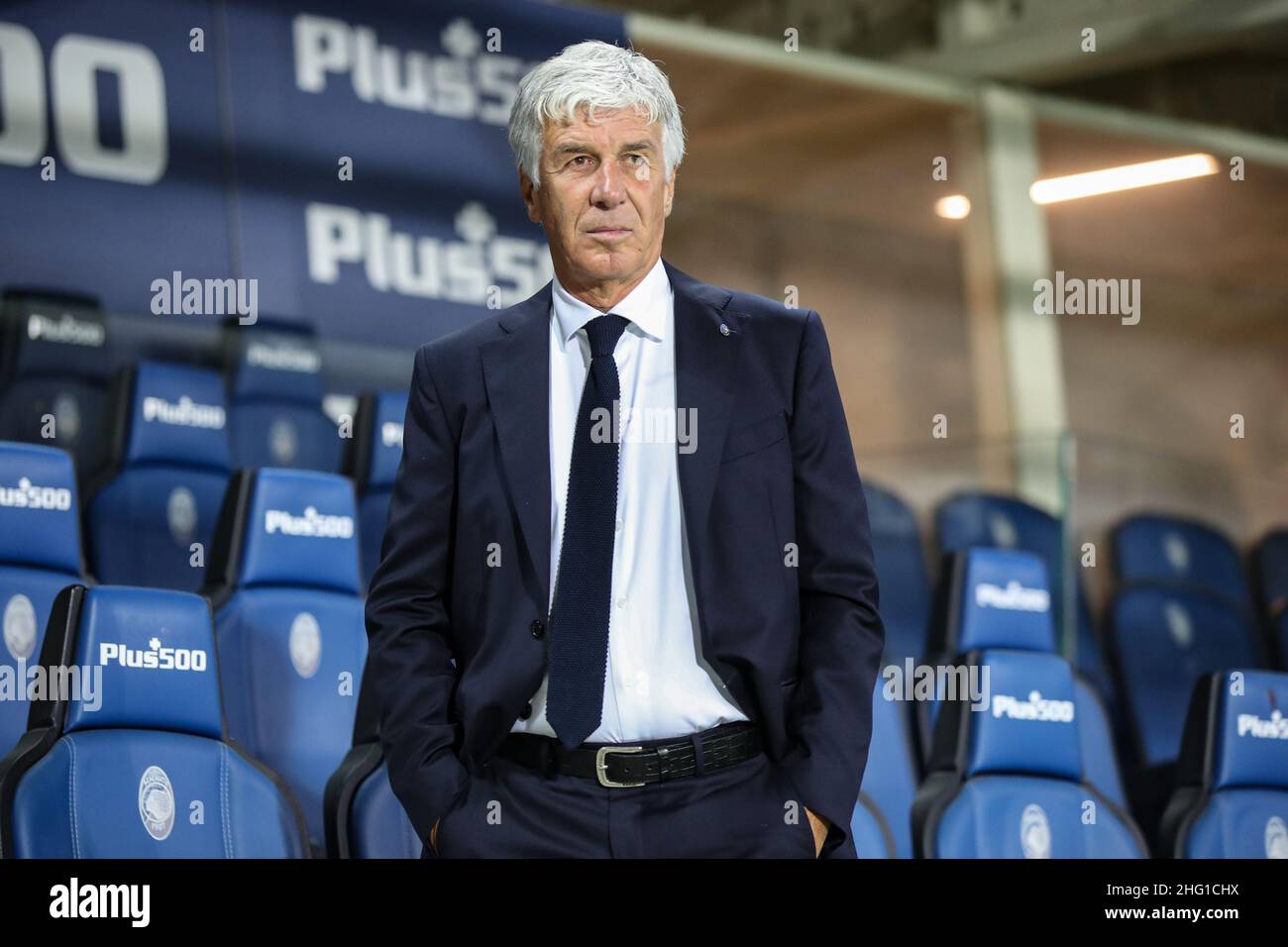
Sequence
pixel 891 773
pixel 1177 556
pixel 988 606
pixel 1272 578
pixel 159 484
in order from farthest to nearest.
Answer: pixel 1272 578
pixel 1177 556
pixel 159 484
pixel 988 606
pixel 891 773

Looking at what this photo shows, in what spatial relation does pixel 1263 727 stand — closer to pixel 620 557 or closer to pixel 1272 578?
pixel 1272 578

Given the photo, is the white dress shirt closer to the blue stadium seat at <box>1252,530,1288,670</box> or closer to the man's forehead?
the man's forehead

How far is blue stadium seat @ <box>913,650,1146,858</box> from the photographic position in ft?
8.99

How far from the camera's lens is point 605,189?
58.6 inches

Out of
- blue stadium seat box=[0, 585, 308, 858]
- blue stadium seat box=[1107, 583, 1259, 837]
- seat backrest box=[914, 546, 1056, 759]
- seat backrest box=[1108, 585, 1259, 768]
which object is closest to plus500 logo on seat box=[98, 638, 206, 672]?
blue stadium seat box=[0, 585, 308, 858]

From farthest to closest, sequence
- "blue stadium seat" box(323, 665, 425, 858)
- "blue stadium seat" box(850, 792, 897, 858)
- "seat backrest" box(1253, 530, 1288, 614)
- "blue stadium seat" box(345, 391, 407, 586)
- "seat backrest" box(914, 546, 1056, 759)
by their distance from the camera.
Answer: "seat backrest" box(1253, 530, 1288, 614), "blue stadium seat" box(345, 391, 407, 586), "seat backrest" box(914, 546, 1056, 759), "blue stadium seat" box(850, 792, 897, 858), "blue stadium seat" box(323, 665, 425, 858)

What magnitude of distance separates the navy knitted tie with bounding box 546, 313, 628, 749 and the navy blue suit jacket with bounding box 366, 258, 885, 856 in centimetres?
2

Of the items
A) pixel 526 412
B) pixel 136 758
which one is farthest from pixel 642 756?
pixel 136 758

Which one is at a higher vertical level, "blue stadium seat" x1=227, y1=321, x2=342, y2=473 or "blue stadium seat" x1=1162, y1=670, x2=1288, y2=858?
"blue stadium seat" x1=227, y1=321, x2=342, y2=473

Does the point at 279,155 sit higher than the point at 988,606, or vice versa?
the point at 279,155

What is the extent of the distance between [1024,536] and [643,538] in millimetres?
2986

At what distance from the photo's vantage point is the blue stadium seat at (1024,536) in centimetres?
411

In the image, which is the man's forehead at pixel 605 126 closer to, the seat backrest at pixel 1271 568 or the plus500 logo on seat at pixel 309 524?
the plus500 logo on seat at pixel 309 524

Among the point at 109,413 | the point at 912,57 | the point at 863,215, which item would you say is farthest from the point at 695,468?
the point at 912,57
